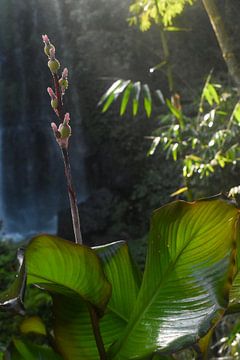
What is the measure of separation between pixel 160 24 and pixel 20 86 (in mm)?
7092

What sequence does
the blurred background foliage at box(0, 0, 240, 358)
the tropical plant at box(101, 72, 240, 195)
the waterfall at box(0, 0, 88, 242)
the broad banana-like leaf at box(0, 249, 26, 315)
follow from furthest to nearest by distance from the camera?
1. the waterfall at box(0, 0, 88, 242)
2. the blurred background foliage at box(0, 0, 240, 358)
3. the tropical plant at box(101, 72, 240, 195)
4. the broad banana-like leaf at box(0, 249, 26, 315)

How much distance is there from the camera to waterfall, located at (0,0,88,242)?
805 centimetres

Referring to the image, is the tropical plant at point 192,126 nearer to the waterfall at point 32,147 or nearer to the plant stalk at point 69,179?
the plant stalk at point 69,179

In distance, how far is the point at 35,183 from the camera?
8211 millimetres

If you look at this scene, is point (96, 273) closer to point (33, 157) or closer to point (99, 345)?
point (99, 345)

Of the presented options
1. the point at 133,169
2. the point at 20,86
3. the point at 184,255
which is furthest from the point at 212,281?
the point at 20,86

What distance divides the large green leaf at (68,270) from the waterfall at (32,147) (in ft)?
24.6

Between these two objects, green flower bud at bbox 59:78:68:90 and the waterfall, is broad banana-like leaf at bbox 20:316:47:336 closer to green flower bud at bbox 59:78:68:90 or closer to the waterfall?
green flower bud at bbox 59:78:68:90

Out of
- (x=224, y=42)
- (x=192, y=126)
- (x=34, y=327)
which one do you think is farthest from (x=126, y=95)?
(x=34, y=327)

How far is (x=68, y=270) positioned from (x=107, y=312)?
0.10 meters

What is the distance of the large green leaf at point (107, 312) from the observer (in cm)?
49

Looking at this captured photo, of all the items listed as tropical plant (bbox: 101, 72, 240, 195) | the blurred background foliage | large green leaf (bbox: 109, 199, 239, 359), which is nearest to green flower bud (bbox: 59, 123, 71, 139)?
large green leaf (bbox: 109, 199, 239, 359)

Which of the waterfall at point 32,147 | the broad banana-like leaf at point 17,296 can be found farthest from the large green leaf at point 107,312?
the waterfall at point 32,147

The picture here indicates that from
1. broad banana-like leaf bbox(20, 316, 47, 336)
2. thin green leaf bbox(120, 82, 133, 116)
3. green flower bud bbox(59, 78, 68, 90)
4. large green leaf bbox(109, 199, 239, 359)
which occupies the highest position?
thin green leaf bbox(120, 82, 133, 116)
